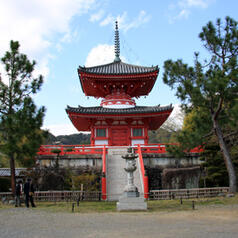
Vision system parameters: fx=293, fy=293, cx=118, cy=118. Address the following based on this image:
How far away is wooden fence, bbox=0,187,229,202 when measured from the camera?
16219mm

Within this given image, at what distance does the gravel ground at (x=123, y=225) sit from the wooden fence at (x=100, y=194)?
4.08 m

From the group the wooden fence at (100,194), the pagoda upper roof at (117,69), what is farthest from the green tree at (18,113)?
the pagoda upper roof at (117,69)

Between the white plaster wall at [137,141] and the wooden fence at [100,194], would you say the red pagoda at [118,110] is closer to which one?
the white plaster wall at [137,141]

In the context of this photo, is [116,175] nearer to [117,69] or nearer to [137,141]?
[137,141]

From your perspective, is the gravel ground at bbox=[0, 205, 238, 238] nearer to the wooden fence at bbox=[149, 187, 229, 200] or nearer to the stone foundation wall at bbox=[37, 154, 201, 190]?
the wooden fence at bbox=[149, 187, 229, 200]

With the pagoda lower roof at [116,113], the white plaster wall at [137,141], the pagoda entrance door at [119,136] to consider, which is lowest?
the white plaster wall at [137,141]

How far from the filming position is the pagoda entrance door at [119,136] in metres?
25.4

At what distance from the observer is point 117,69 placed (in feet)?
90.5

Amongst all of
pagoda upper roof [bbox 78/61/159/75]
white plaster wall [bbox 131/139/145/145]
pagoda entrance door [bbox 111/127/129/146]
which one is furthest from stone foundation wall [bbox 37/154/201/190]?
pagoda upper roof [bbox 78/61/159/75]

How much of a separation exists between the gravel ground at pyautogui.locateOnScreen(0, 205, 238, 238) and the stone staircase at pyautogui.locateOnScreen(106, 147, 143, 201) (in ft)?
18.5

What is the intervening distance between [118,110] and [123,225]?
639 inches

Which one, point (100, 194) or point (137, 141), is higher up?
point (137, 141)

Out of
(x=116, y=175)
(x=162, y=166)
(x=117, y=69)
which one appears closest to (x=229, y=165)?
(x=162, y=166)

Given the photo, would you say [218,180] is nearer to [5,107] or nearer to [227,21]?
[227,21]
